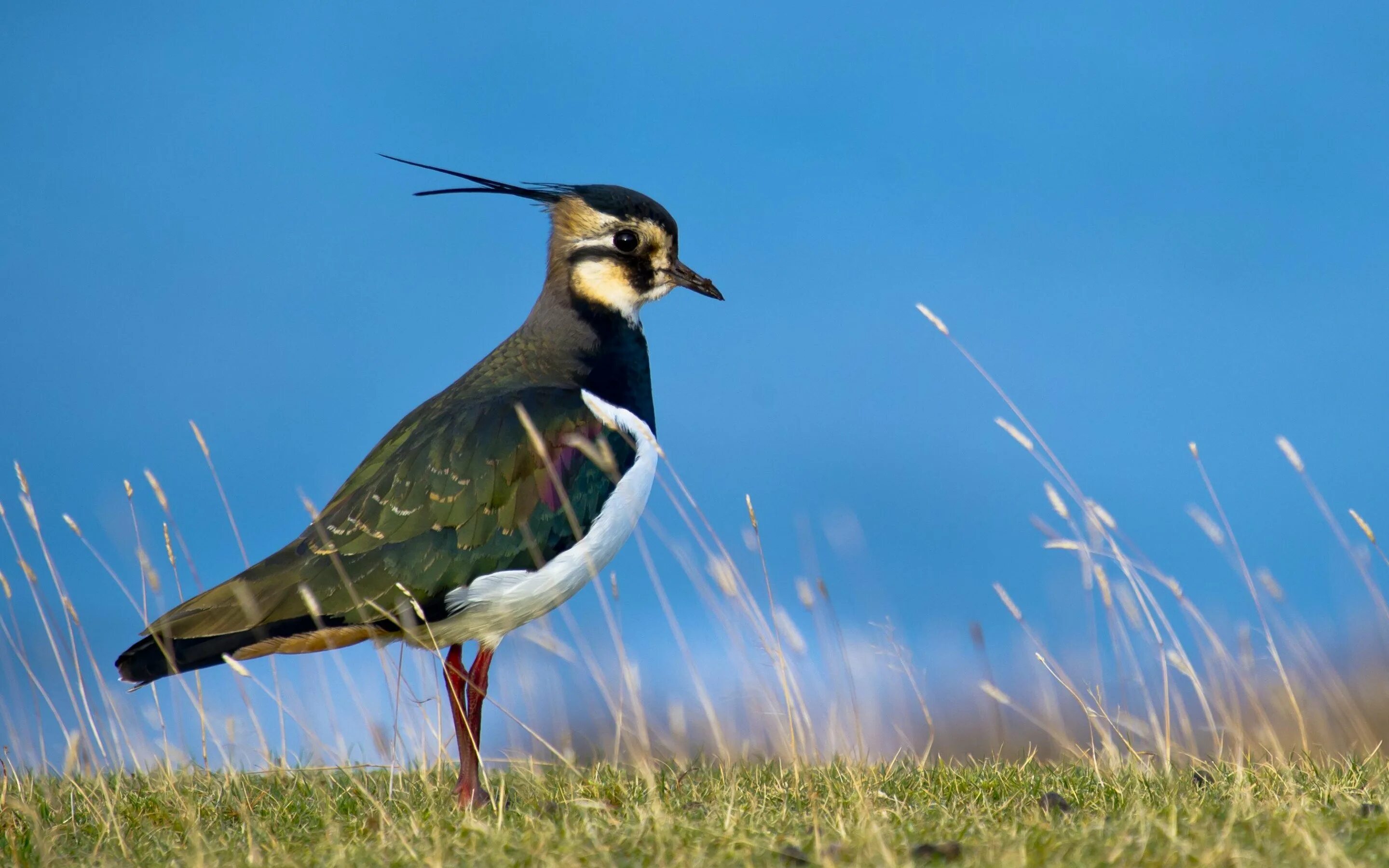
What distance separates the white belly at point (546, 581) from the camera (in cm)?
618

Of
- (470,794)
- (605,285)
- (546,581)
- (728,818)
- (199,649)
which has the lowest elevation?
(470,794)

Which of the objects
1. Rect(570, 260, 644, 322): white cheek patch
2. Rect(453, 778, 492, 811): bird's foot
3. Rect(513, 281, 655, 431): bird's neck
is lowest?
Rect(453, 778, 492, 811): bird's foot

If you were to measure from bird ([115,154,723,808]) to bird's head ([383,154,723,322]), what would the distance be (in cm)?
32

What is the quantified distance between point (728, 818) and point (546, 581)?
1.81 m

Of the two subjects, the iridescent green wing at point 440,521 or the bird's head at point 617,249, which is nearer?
the iridescent green wing at point 440,521

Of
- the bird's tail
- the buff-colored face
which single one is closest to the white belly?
the bird's tail

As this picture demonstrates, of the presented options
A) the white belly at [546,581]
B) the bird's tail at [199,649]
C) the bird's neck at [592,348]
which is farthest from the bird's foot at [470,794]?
the bird's neck at [592,348]

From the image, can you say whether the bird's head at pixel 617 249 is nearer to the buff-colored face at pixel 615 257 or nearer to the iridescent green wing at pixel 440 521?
the buff-colored face at pixel 615 257

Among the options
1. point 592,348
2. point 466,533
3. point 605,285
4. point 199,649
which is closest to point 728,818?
point 466,533

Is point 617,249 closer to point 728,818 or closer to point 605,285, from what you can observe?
point 605,285

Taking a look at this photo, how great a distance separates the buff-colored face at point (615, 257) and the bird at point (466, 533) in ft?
0.99

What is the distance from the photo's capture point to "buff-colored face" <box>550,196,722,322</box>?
24.1 feet

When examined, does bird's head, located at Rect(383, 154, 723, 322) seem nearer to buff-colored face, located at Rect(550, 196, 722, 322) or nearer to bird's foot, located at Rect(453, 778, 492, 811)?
buff-colored face, located at Rect(550, 196, 722, 322)

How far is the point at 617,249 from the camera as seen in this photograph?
7402mm
